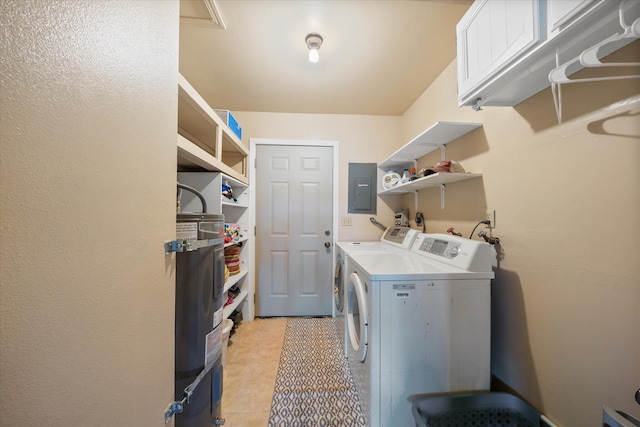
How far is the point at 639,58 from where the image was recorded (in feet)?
2.39

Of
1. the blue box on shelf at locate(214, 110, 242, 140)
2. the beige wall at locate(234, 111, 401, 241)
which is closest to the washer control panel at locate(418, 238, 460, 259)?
the beige wall at locate(234, 111, 401, 241)

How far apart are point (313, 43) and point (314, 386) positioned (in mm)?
2366

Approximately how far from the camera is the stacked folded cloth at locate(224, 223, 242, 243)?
1.88m

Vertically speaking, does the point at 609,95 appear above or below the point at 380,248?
above

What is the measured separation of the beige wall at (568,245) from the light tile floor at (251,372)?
4.77ft

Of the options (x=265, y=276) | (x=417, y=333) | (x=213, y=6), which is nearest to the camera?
(x=417, y=333)

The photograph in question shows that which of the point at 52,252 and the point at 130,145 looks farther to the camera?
the point at 130,145

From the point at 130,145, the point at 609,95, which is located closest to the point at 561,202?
the point at 609,95

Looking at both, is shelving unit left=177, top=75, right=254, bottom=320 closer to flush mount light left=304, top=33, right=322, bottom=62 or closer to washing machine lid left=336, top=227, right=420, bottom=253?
flush mount light left=304, top=33, right=322, bottom=62

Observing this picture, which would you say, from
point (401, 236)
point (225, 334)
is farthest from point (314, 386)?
point (401, 236)

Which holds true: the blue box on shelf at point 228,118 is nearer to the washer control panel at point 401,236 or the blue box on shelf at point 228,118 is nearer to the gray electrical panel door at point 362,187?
the gray electrical panel door at point 362,187

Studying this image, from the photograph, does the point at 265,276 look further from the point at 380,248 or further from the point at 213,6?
the point at 213,6

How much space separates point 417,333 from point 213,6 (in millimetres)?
2081

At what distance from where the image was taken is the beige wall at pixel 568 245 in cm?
76
